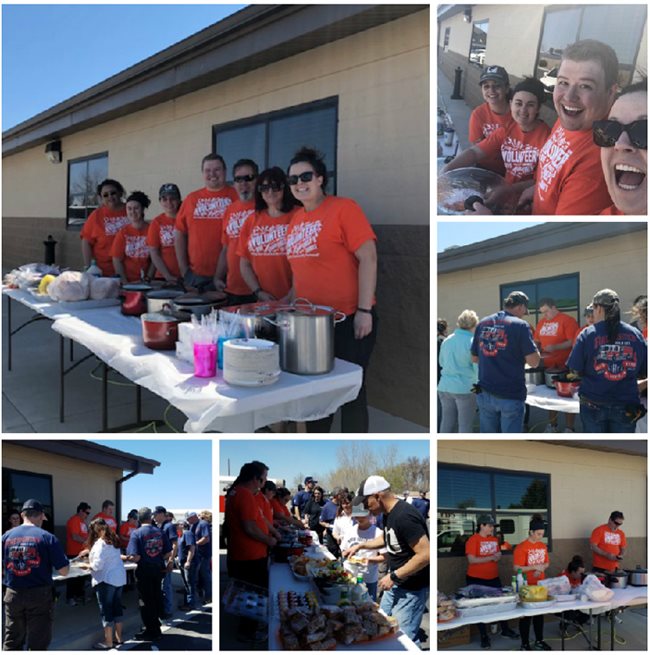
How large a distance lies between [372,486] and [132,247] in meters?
2.64

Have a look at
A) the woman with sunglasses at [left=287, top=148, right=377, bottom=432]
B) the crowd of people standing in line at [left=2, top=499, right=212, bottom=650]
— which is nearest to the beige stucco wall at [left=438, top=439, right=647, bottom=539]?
the woman with sunglasses at [left=287, top=148, right=377, bottom=432]

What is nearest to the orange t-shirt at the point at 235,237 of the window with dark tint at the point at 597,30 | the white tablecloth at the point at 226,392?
the white tablecloth at the point at 226,392

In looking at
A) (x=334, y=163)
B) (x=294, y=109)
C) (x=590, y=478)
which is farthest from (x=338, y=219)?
(x=590, y=478)

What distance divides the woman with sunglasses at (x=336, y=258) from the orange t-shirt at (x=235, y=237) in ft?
2.34

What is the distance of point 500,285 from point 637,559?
1859 mm

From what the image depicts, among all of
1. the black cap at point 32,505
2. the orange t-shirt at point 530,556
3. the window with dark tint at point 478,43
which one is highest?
the window with dark tint at point 478,43

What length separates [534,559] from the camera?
12.9 feet

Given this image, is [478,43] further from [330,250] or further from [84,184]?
[84,184]

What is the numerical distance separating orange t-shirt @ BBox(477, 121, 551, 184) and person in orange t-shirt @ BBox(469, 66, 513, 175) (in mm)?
20

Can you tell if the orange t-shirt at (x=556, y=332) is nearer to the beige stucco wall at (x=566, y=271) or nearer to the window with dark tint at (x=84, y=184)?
the beige stucco wall at (x=566, y=271)

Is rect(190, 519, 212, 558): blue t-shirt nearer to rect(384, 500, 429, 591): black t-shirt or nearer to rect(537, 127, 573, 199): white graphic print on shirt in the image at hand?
rect(384, 500, 429, 591): black t-shirt

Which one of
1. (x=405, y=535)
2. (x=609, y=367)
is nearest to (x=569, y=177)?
(x=609, y=367)

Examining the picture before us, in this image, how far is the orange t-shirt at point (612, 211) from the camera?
8.18 feet

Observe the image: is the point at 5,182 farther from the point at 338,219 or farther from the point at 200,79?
the point at 338,219
